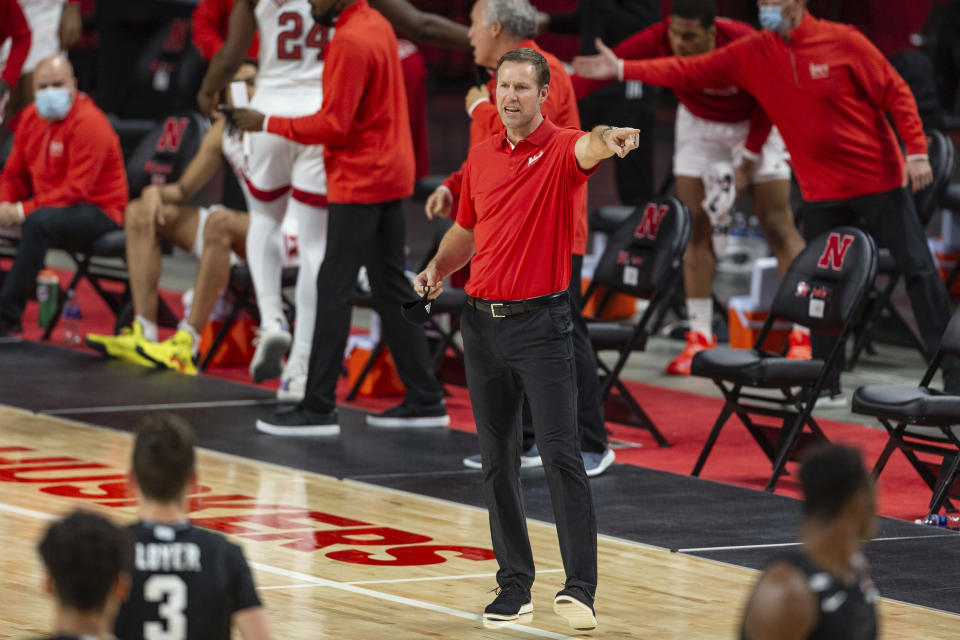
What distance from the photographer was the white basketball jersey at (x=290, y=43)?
800cm

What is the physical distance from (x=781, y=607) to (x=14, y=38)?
9586mm

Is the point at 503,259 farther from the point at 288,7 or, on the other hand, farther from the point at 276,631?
the point at 288,7

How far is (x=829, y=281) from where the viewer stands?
7.28 m

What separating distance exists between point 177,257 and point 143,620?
35.0ft

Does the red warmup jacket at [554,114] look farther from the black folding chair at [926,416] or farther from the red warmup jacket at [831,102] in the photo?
the red warmup jacket at [831,102]

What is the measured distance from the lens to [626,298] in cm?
1052

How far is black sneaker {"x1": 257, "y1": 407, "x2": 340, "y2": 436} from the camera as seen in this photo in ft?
24.7

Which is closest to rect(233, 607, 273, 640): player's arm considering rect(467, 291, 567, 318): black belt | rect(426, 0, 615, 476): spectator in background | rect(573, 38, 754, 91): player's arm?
rect(467, 291, 567, 318): black belt

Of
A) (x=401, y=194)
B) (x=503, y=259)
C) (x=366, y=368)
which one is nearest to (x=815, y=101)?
(x=401, y=194)

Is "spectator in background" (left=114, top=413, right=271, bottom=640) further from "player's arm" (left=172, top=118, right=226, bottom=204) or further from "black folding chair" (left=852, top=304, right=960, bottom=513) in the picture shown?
"player's arm" (left=172, top=118, right=226, bottom=204)

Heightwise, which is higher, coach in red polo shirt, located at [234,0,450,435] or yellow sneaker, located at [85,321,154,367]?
coach in red polo shirt, located at [234,0,450,435]

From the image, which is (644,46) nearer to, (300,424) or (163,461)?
(300,424)

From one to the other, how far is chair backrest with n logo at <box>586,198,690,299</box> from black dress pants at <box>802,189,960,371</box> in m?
0.70

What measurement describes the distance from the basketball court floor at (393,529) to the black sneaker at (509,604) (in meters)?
0.05
